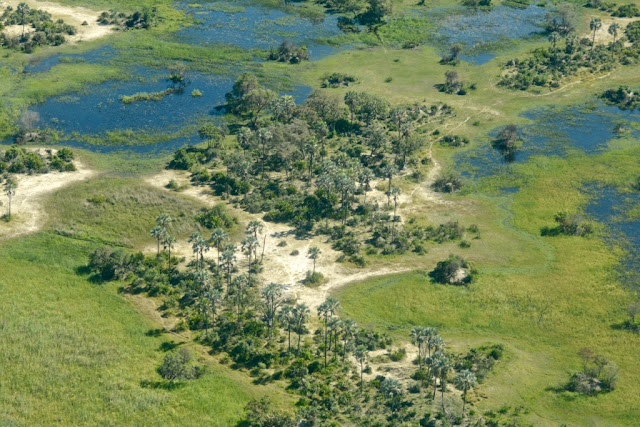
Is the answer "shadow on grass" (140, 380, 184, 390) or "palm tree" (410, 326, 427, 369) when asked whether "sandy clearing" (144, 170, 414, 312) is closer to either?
"palm tree" (410, 326, 427, 369)

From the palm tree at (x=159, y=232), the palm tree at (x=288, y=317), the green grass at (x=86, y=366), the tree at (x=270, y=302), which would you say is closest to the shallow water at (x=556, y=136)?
the tree at (x=270, y=302)

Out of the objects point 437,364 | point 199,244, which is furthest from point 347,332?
point 199,244

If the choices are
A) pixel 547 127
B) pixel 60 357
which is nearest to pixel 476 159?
pixel 547 127

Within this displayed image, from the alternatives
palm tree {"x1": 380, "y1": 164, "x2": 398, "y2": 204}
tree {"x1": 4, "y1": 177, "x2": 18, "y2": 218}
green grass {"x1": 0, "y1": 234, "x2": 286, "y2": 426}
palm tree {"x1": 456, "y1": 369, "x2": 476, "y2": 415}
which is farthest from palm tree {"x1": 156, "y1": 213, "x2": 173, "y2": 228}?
palm tree {"x1": 456, "y1": 369, "x2": 476, "y2": 415}

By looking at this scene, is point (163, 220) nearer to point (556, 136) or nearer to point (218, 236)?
point (218, 236)

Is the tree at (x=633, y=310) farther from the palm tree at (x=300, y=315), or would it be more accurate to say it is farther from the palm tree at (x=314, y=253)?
the palm tree at (x=300, y=315)

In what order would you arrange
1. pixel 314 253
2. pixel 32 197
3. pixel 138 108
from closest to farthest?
pixel 314 253 < pixel 32 197 < pixel 138 108
